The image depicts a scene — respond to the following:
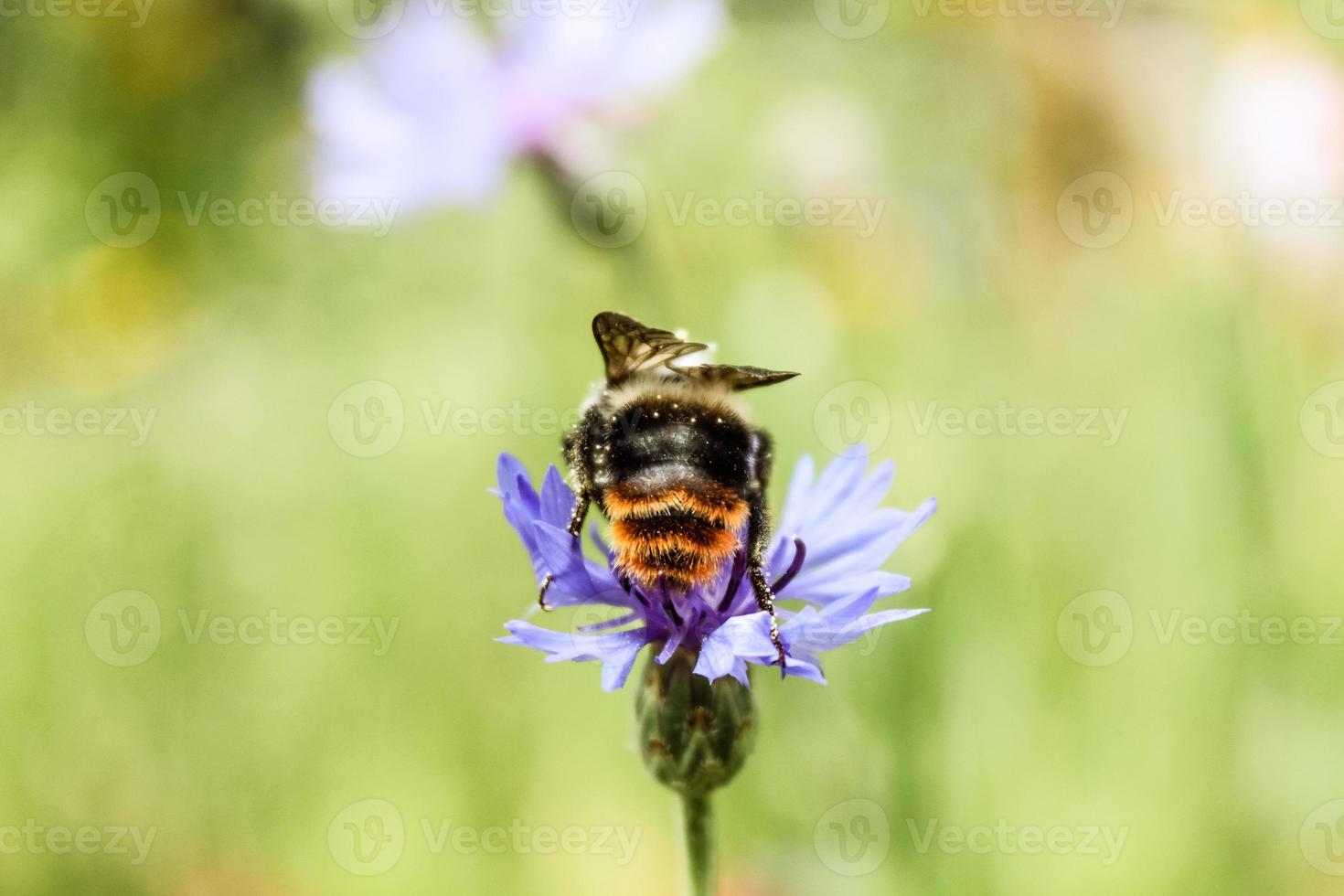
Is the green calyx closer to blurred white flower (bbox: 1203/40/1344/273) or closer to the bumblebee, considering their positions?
the bumblebee

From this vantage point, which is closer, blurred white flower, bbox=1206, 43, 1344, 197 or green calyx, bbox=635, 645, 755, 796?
green calyx, bbox=635, 645, 755, 796

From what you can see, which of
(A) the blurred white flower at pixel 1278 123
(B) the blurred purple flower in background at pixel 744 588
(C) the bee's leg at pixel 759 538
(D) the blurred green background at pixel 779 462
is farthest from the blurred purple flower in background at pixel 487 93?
(C) the bee's leg at pixel 759 538

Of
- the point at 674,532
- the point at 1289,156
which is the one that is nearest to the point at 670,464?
the point at 674,532

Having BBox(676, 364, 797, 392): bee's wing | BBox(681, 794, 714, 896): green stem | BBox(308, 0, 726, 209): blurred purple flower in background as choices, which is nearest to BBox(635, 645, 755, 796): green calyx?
BBox(681, 794, 714, 896): green stem

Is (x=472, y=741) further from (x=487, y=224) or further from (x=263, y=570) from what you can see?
(x=487, y=224)

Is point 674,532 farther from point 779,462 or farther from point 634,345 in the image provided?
point 779,462

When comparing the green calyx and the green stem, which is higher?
the green calyx

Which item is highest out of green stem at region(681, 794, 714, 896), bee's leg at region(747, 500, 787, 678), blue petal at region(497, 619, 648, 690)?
bee's leg at region(747, 500, 787, 678)
